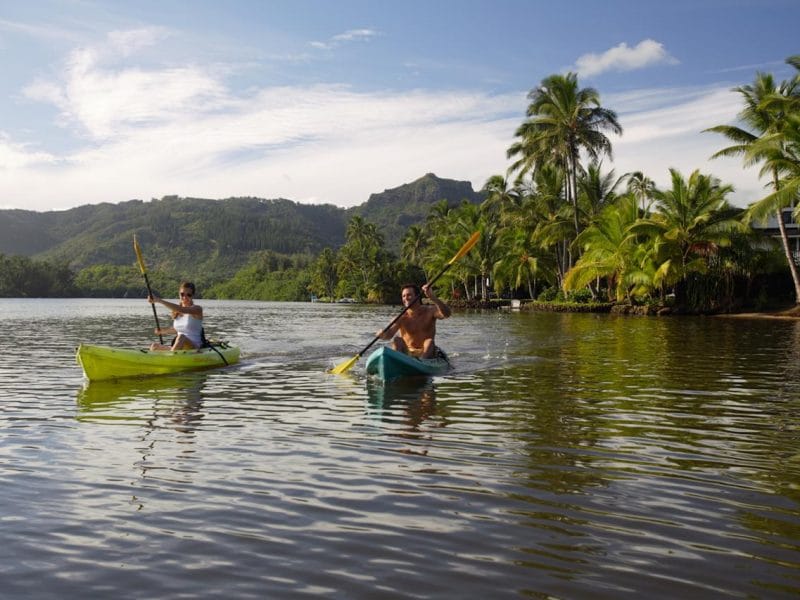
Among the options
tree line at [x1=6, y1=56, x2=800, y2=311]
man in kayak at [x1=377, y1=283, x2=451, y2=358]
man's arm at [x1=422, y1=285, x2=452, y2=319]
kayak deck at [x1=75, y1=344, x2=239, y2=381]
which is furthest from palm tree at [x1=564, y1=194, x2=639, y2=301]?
kayak deck at [x1=75, y1=344, x2=239, y2=381]

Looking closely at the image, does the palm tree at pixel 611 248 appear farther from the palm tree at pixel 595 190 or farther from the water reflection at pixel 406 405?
the water reflection at pixel 406 405

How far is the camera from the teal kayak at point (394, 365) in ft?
40.7

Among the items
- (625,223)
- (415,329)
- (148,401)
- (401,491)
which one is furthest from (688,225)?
(401,491)

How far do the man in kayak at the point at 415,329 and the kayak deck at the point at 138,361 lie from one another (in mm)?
3707

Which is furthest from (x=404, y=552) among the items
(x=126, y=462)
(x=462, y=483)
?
(x=126, y=462)

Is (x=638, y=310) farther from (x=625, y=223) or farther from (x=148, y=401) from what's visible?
(x=148, y=401)

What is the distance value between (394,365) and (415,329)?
70.0 inches

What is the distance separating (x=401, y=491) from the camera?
570cm

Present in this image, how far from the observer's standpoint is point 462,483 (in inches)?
233

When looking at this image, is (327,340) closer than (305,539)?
No

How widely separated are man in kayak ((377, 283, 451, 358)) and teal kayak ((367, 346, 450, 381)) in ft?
1.73

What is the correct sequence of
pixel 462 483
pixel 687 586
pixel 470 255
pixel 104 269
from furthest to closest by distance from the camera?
pixel 104 269 → pixel 470 255 → pixel 462 483 → pixel 687 586

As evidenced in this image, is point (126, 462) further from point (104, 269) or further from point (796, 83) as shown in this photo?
point (104, 269)

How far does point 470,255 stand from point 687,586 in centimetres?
5900
